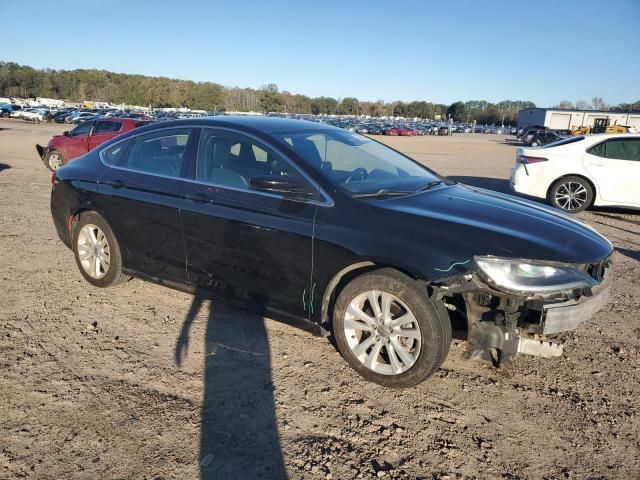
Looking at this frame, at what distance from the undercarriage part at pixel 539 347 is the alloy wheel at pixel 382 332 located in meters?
0.66

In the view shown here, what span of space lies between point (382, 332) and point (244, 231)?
125 centimetres

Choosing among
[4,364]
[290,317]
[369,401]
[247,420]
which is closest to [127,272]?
[4,364]

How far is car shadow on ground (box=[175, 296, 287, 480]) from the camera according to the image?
244 cm

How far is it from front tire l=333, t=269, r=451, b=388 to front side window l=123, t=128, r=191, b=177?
192 cm

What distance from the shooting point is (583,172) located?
28.3 ft

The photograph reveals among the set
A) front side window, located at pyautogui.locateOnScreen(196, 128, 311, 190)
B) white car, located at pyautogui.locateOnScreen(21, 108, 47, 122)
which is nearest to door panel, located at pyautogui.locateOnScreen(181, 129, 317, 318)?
front side window, located at pyautogui.locateOnScreen(196, 128, 311, 190)

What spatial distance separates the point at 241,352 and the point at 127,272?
5.33 feet

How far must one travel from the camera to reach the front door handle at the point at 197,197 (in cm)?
375

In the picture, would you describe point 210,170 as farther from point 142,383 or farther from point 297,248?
point 142,383

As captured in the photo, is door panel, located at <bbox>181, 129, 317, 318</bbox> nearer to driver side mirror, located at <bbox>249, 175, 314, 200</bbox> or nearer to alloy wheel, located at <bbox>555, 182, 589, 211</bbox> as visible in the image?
driver side mirror, located at <bbox>249, 175, 314, 200</bbox>

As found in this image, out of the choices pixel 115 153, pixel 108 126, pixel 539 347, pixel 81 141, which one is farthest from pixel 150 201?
pixel 81 141

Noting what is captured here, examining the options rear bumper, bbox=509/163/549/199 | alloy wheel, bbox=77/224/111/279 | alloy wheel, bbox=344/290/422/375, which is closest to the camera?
alloy wheel, bbox=344/290/422/375

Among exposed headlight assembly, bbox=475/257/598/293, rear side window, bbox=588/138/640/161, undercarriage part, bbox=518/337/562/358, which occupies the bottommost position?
undercarriage part, bbox=518/337/562/358

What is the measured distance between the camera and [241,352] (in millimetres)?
3549
